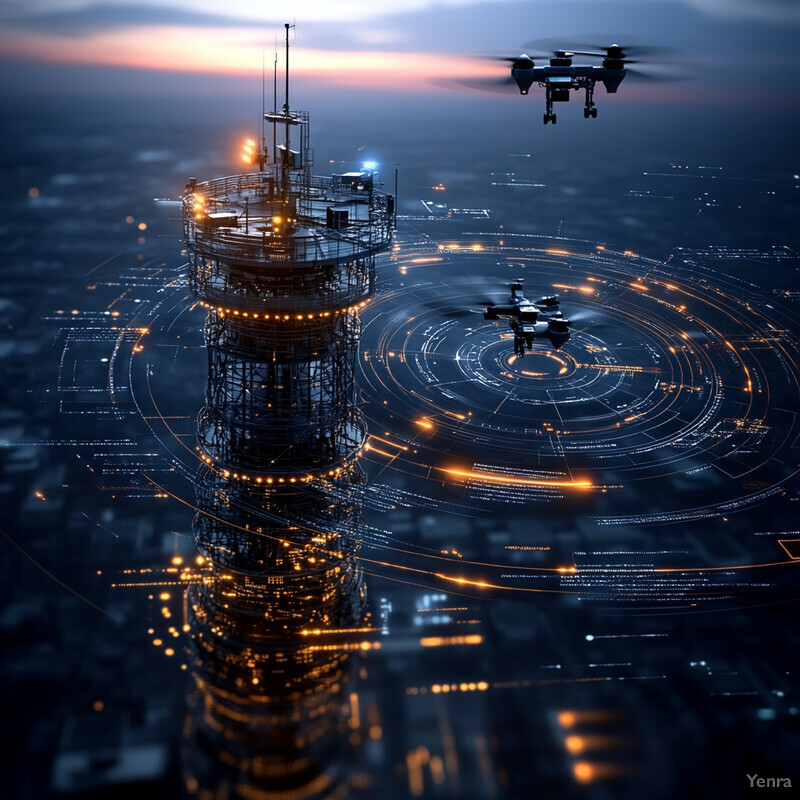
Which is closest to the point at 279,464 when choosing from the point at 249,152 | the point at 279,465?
the point at 279,465

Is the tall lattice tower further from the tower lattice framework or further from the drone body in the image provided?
the drone body

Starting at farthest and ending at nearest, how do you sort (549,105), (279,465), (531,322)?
(531,322) → (549,105) → (279,465)

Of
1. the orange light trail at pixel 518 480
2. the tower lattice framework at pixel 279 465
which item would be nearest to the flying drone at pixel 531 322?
the orange light trail at pixel 518 480

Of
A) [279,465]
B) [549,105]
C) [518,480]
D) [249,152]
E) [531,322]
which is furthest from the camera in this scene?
[531,322]

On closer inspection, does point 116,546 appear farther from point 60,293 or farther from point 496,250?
point 496,250

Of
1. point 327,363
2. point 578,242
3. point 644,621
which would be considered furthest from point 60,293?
point 644,621

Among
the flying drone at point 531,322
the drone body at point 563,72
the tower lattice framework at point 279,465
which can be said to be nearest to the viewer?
the tower lattice framework at point 279,465

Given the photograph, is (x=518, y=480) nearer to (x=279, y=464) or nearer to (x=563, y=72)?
(x=279, y=464)

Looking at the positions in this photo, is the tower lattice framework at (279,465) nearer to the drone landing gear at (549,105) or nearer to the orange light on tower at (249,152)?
the orange light on tower at (249,152)
